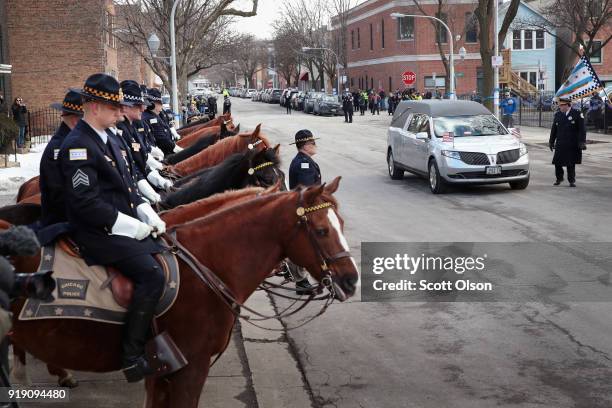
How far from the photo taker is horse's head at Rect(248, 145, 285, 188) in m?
8.79

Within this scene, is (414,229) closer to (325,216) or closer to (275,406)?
(275,406)

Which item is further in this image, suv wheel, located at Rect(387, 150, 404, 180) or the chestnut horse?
suv wheel, located at Rect(387, 150, 404, 180)

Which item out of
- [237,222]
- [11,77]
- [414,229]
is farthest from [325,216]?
[11,77]

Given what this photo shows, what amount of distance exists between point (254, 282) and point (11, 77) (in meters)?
34.7

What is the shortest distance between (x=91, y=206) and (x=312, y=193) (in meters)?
1.34

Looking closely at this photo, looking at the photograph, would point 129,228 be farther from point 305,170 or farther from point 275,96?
point 275,96

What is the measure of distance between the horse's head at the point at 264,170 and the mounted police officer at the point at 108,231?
12.3ft

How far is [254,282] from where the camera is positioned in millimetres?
5324

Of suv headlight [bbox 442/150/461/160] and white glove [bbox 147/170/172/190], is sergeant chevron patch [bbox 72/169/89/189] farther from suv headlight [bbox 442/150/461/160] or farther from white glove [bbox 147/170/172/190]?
suv headlight [bbox 442/150/461/160]

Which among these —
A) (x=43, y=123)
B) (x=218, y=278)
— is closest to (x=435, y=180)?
(x=218, y=278)

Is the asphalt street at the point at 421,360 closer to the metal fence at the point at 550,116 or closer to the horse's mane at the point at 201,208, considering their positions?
the horse's mane at the point at 201,208

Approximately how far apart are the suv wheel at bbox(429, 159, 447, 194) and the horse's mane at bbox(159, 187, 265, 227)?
43.6ft

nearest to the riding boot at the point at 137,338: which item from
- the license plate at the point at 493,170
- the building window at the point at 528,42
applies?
the license plate at the point at 493,170

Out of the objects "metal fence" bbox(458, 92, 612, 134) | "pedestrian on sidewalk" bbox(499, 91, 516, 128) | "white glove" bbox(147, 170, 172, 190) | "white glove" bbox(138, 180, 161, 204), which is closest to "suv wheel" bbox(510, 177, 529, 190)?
"metal fence" bbox(458, 92, 612, 134)
